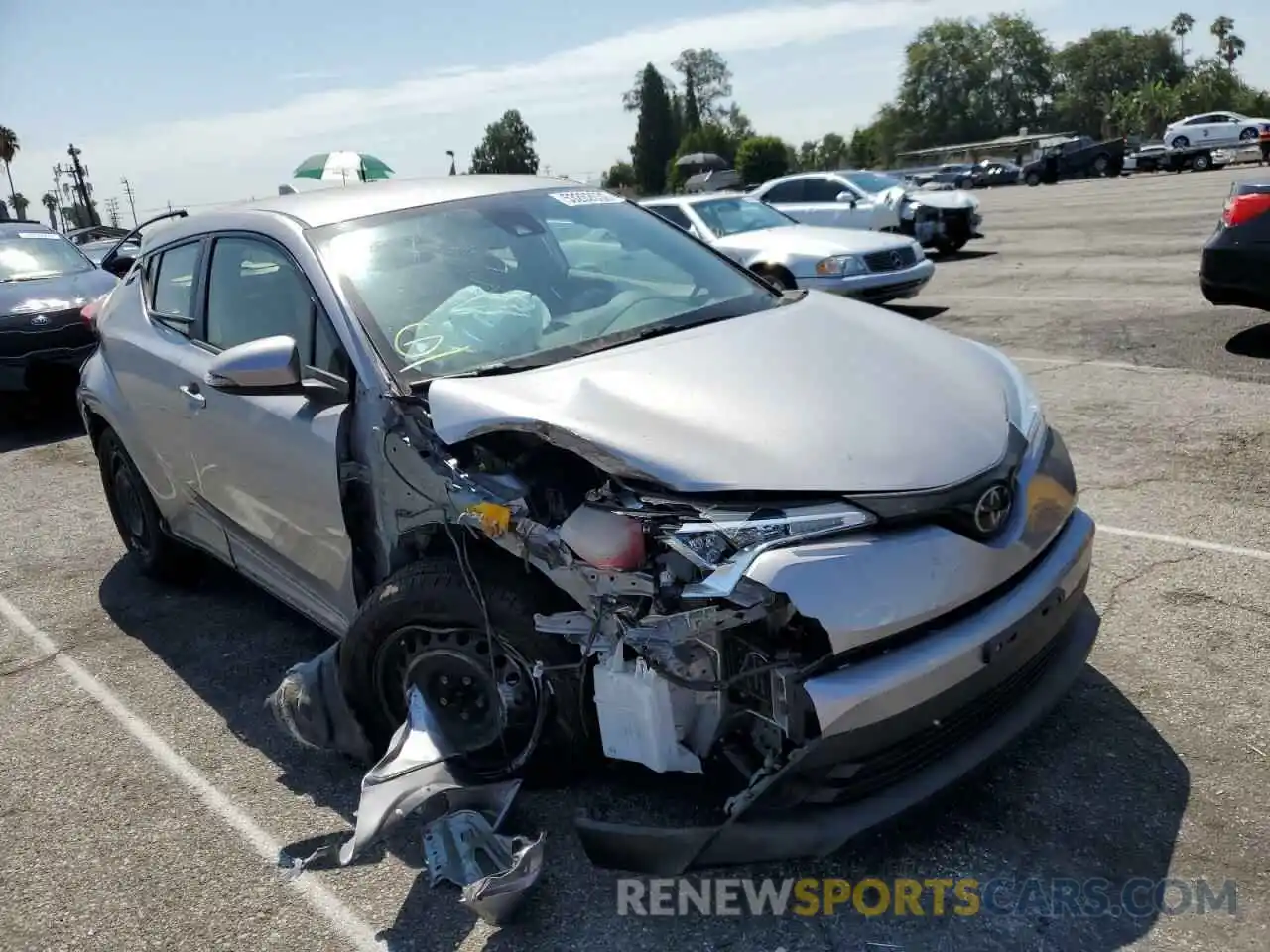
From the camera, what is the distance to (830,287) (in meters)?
10.7

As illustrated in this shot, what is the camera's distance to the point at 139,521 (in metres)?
5.18

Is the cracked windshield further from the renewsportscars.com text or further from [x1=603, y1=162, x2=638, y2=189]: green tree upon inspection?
[x1=603, y1=162, x2=638, y2=189]: green tree

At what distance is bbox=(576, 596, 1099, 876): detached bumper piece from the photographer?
2.43m

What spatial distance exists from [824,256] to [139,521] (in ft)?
24.4

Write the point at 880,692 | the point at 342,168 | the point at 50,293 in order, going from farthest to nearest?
the point at 50,293 < the point at 342,168 < the point at 880,692

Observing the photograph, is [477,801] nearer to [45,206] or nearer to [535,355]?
[535,355]

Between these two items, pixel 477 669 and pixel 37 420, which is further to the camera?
pixel 37 420

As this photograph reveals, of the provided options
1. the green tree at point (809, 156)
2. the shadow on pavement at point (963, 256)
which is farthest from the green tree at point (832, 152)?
the shadow on pavement at point (963, 256)

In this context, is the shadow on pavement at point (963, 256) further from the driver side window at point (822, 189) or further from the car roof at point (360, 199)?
the car roof at point (360, 199)

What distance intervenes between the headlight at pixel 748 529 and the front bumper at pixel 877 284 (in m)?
8.35

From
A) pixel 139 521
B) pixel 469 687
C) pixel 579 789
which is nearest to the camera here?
pixel 469 687

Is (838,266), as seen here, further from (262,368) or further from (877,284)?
(262,368)

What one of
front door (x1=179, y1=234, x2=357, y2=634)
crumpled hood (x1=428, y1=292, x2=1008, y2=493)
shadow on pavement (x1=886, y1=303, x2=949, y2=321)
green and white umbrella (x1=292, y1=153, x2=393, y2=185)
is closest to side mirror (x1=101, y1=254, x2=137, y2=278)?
green and white umbrella (x1=292, y1=153, x2=393, y2=185)

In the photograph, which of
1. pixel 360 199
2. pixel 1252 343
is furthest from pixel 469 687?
pixel 1252 343
